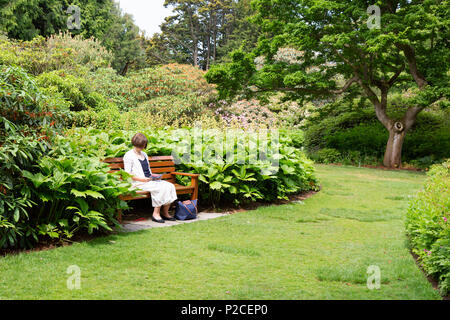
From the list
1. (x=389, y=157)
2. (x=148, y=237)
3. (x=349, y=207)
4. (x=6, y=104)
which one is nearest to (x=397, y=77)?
(x=389, y=157)

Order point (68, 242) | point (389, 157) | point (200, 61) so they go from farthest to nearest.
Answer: point (200, 61) < point (389, 157) < point (68, 242)

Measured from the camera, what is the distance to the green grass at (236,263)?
325 cm

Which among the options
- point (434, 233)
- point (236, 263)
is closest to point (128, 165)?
point (236, 263)

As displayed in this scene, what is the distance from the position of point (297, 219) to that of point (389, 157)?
9.90 metres

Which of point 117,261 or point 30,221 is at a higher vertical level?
point 30,221

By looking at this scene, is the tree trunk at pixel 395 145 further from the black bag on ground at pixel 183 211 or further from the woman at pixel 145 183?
the woman at pixel 145 183

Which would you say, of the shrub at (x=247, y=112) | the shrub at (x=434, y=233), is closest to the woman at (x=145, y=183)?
the shrub at (x=434, y=233)

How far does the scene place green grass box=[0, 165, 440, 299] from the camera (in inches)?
128

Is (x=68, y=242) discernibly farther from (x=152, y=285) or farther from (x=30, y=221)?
(x=152, y=285)

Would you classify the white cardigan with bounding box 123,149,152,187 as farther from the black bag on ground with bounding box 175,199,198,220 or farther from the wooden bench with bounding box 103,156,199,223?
the black bag on ground with bounding box 175,199,198,220

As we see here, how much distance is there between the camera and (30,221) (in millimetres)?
4258

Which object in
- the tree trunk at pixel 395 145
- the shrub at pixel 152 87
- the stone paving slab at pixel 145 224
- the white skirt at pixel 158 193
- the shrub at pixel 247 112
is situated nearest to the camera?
the stone paving slab at pixel 145 224

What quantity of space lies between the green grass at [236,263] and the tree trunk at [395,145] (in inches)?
356
